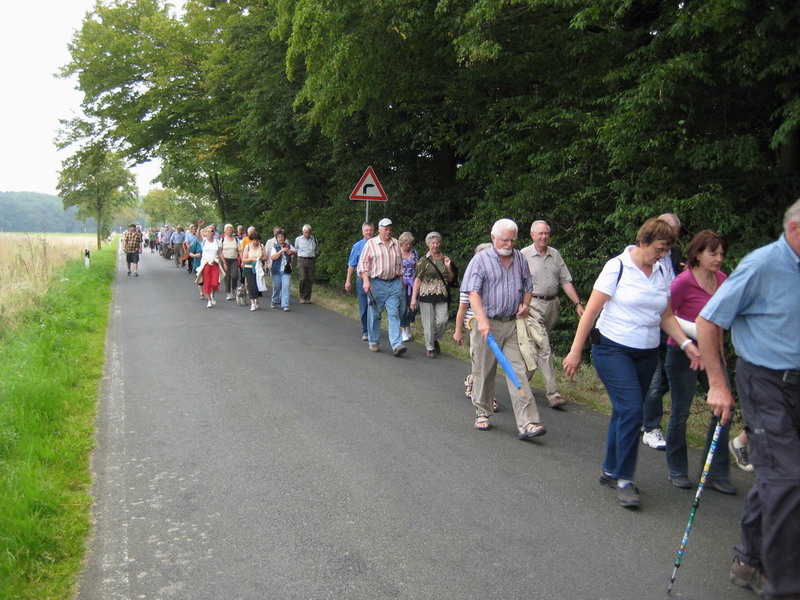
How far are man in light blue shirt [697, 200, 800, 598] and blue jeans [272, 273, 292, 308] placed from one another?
12.8 metres

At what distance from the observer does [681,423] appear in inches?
202

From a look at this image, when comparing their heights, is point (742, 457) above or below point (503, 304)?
below

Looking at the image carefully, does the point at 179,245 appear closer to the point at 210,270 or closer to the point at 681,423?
the point at 210,270

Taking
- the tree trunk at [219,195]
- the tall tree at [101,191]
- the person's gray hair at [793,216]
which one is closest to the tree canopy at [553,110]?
the person's gray hair at [793,216]

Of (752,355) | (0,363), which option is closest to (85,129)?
(0,363)

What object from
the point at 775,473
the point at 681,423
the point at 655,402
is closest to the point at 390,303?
the point at 655,402

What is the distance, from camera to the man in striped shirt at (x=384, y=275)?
10.6 metres

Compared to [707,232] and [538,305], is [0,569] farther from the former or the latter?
[538,305]

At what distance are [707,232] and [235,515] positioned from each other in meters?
3.69

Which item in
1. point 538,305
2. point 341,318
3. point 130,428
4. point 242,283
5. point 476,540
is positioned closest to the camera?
point 476,540

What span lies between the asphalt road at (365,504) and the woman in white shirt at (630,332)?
1.53ft

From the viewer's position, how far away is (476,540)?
167 inches

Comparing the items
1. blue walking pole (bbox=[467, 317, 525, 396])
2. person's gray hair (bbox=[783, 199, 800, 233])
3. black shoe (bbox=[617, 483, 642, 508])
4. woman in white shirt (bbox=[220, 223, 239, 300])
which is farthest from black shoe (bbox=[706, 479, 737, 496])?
woman in white shirt (bbox=[220, 223, 239, 300])

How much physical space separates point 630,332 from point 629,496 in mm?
1100
